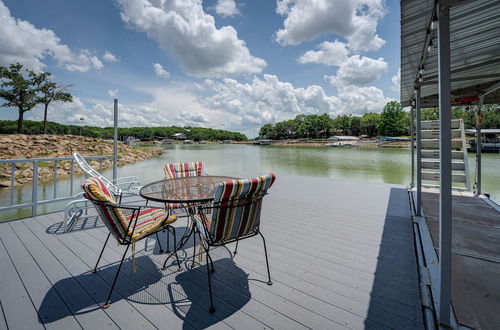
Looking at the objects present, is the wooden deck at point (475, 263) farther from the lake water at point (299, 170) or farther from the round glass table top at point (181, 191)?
the lake water at point (299, 170)

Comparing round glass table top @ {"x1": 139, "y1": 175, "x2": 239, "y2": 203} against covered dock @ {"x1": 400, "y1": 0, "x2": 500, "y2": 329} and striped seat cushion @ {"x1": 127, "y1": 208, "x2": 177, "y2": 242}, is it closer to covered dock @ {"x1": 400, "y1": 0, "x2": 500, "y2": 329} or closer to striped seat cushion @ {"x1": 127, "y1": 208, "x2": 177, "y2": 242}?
striped seat cushion @ {"x1": 127, "y1": 208, "x2": 177, "y2": 242}

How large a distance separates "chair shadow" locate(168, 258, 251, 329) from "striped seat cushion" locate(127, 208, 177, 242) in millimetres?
428

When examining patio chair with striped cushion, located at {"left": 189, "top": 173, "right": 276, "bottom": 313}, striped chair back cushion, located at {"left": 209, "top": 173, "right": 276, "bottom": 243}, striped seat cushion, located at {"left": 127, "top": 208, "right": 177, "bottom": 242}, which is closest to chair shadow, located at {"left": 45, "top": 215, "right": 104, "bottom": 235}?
striped seat cushion, located at {"left": 127, "top": 208, "right": 177, "bottom": 242}

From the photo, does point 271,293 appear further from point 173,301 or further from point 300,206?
point 300,206

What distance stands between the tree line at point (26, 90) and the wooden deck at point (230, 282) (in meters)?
21.5

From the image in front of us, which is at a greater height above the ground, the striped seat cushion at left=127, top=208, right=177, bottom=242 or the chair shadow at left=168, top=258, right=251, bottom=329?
the striped seat cushion at left=127, top=208, right=177, bottom=242

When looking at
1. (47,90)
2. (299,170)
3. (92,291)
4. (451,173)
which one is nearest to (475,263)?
(451,173)

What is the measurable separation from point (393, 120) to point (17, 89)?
2244 inches

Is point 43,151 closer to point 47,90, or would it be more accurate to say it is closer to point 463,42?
point 47,90

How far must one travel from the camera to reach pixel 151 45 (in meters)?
9.55

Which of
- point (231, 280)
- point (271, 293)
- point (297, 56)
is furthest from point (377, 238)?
point (297, 56)

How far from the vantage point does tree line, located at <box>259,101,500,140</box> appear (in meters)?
46.6

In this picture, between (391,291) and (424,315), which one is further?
(391,291)

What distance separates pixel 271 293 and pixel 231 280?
334mm
